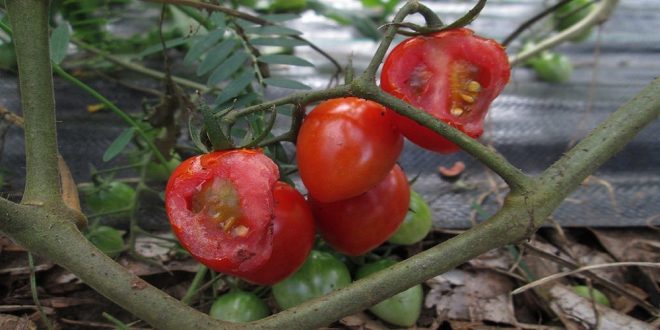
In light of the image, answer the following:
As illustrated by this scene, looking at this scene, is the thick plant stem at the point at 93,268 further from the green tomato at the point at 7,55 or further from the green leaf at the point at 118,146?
the green tomato at the point at 7,55

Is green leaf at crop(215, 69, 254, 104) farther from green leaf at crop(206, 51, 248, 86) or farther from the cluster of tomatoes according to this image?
the cluster of tomatoes

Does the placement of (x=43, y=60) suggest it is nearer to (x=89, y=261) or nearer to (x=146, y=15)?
(x=89, y=261)

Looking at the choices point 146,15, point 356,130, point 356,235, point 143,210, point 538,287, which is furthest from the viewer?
point 146,15

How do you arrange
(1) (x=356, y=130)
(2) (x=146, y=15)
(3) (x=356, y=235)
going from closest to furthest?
(1) (x=356, y=130), (3) (x=356, y=235), (2) (x=146, y=15)

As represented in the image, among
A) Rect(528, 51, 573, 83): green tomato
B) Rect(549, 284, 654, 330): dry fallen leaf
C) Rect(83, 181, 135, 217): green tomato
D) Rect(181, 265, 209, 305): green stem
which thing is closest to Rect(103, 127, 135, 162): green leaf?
Rect(83, 181, 135, 217): green tomato

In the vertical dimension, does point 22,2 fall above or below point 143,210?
above

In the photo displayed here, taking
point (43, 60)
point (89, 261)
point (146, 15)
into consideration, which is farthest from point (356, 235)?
point (146, 15)

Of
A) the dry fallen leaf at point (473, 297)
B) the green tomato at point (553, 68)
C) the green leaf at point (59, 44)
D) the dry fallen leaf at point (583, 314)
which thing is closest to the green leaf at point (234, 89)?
the green leaf at point (59, 44)

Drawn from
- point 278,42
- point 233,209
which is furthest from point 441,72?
point 278,42
